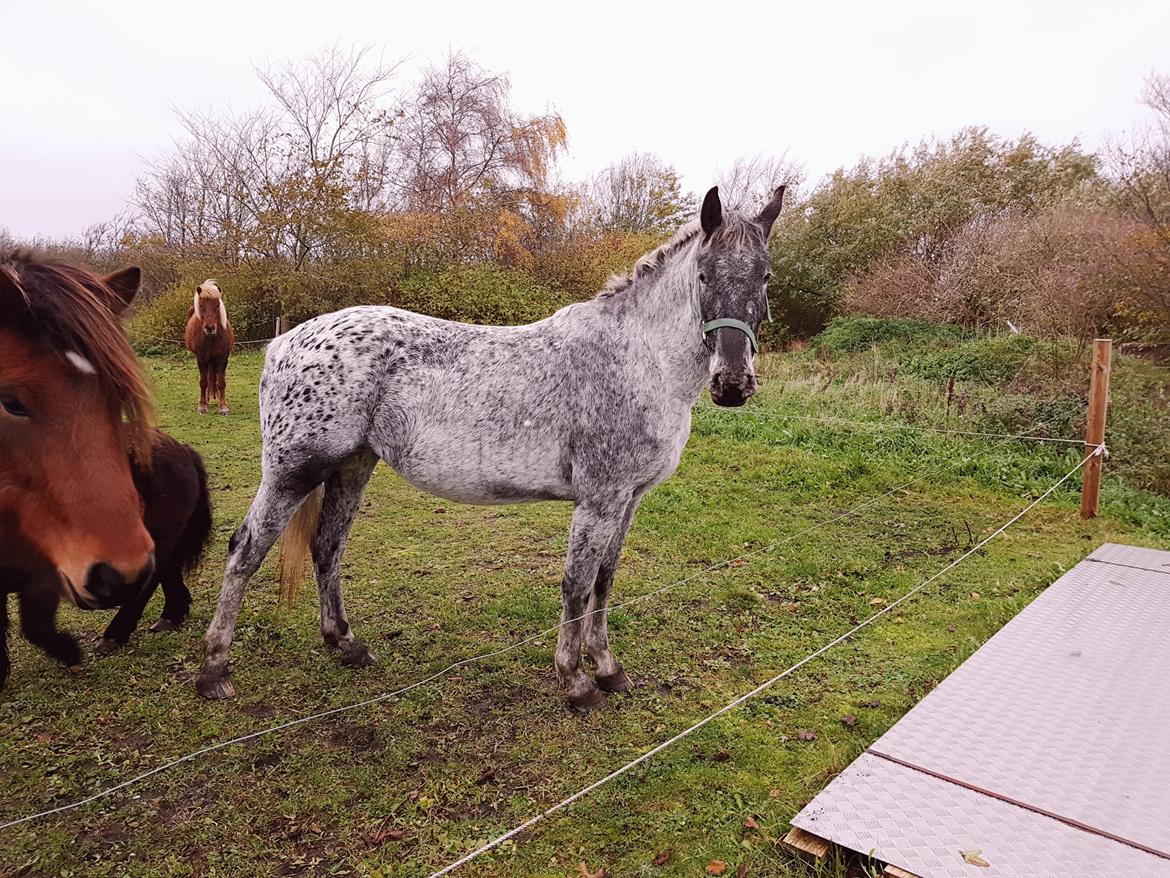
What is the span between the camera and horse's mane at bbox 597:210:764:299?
262cm

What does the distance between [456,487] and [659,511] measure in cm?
334

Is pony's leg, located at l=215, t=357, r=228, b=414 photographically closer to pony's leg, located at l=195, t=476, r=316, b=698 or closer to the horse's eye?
pony's leg, located at l=195, t=476, r=316, b=698

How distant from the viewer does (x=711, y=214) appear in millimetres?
2629

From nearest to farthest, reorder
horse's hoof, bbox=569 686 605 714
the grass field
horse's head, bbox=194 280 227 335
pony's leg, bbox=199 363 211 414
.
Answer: the grass field, horse's hoof, bbox=569 686 605 714, horse's head, bbox=194 280 227 335, pony's leg, bbox=199 363 211 414

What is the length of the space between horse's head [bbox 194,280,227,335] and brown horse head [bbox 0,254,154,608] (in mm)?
8768

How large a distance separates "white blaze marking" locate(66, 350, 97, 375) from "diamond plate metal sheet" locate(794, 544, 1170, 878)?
8.15 ft

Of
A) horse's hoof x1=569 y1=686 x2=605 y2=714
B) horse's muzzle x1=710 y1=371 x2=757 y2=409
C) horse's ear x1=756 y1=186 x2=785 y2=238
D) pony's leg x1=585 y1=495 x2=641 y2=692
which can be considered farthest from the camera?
pony's leg x1=585 y1=495 x2=641 y2=692

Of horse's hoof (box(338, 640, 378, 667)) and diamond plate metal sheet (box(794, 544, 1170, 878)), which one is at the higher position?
diamond plate metal sheet (box(794, 544, 1170, 878))

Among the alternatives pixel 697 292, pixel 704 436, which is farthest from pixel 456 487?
pixel 704 436

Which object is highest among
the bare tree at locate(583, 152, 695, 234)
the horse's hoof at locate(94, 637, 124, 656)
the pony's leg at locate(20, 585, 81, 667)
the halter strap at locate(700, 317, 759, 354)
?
the bare tree at locate(583, 152, 695, 234)

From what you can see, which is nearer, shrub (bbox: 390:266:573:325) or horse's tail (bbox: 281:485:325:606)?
horse's tail (bbox: 281:485:325:606)

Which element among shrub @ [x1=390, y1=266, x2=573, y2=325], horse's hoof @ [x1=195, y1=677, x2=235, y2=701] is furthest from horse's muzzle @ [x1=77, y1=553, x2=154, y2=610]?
shrub @ [x1=390, y1=266, x2=573, y2=325]

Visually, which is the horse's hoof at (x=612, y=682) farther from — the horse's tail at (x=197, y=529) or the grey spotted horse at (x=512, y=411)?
the horse's tail at (x=197, y=529)

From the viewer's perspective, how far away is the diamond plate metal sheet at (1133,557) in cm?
441
